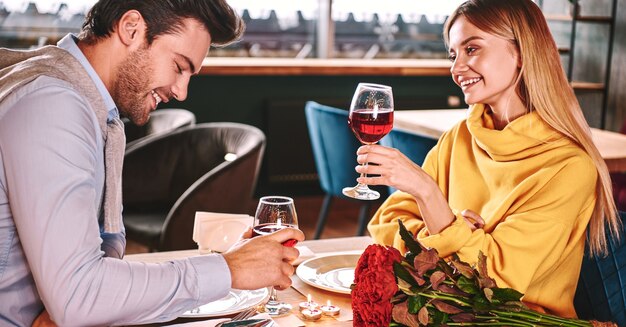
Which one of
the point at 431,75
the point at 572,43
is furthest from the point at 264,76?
the point at 572,43

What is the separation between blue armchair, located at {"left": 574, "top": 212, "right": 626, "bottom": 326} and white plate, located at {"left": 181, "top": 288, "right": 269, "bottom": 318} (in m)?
0.73

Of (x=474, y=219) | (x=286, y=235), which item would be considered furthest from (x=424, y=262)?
(x=474, y=219)

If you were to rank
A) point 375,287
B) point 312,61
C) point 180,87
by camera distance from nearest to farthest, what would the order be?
point 375,287 → point 180,87 → point 312,61

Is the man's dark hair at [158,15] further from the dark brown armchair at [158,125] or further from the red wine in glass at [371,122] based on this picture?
the dark brown armchair at [158,125]

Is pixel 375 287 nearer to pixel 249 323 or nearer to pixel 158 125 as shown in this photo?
pixel 249 323

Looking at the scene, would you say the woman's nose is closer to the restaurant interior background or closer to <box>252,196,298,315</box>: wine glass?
<box>252,196,298,315</box>: wine glass

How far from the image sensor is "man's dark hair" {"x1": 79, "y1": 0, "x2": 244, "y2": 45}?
150 cm

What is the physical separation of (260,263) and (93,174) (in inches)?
12.7

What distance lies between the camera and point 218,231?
1.81 meters

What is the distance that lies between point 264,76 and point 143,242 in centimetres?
236

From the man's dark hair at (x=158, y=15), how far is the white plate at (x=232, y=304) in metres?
0.52

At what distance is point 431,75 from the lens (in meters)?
5.66

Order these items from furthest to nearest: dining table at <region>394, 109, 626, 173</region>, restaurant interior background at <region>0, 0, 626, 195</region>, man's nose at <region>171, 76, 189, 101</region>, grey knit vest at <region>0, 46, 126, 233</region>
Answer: restaurant interior background at <region>0, 0, 626, 195</region>
dining table at <region>394, 109, 626, 173</region>
man's nose at <region>171, 76, 189, 101</region>
grey knit vest at <region>0, 46, 126, 233</region>

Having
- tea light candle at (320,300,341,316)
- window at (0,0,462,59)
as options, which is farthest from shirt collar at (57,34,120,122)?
window at (0,0,462,59)
